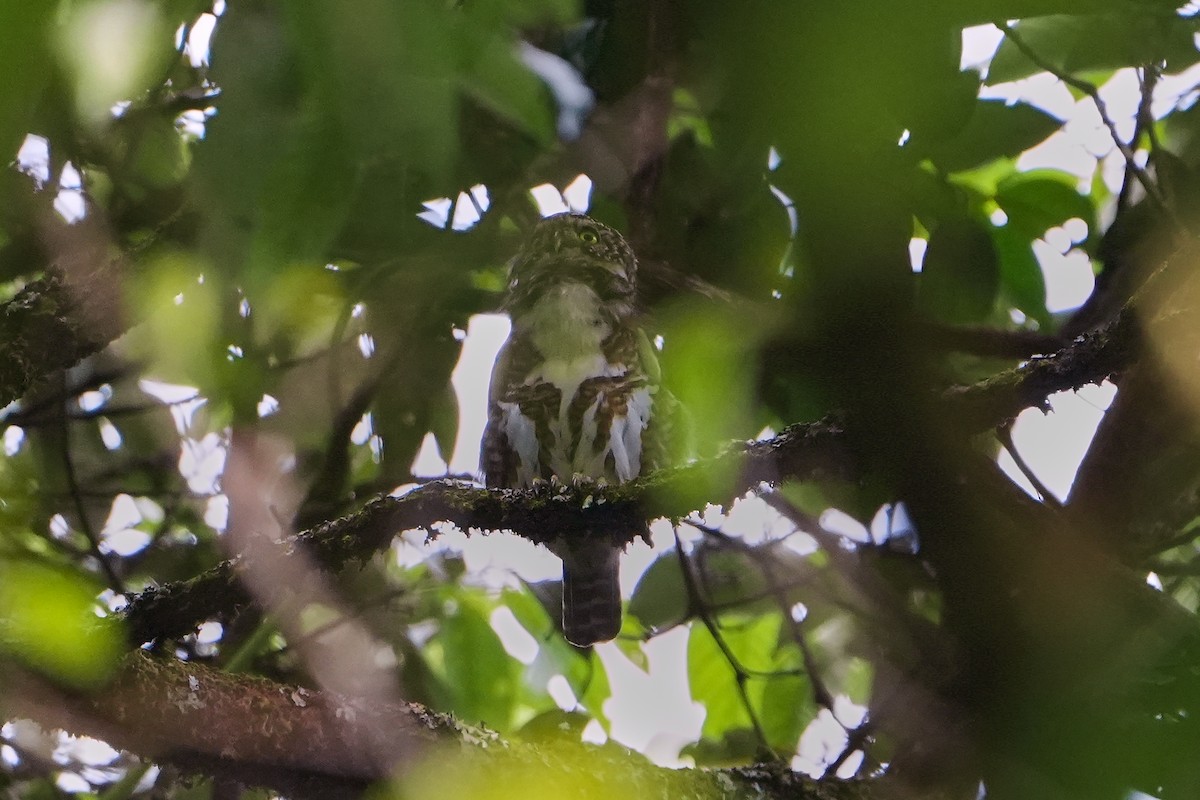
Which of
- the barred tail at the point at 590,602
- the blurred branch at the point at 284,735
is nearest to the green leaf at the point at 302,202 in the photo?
the blurred branch at the point at 284,735

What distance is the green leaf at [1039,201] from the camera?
1.88 metres

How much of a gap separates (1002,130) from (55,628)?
137 centimetres

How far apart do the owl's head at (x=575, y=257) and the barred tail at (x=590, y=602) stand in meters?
0.62

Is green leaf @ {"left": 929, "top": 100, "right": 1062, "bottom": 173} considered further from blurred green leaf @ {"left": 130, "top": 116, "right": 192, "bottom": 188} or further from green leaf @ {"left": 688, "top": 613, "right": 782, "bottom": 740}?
blurred green leaf @ {"left": 130, "top": 116, "right": 192, "bottom": 188}

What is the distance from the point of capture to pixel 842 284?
48cm

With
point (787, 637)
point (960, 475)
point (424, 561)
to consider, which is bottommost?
point (960, 475)

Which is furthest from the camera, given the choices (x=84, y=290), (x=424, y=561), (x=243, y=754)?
(x=424, y=561)

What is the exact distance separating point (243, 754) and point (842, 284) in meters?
1.24

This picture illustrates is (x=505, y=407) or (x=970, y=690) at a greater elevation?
(x=505, y=407)

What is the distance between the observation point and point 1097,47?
135cm

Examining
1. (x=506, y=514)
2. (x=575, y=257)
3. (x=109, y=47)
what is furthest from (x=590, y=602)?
(x=109, y=47)

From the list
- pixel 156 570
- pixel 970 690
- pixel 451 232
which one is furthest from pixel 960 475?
pixel 156 570

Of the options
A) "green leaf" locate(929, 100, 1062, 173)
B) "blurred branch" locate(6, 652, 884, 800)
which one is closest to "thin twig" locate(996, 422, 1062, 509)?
"green leaf" locate(929, 100, 1062, 173)

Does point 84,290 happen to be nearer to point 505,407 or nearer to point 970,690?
point 505,407
